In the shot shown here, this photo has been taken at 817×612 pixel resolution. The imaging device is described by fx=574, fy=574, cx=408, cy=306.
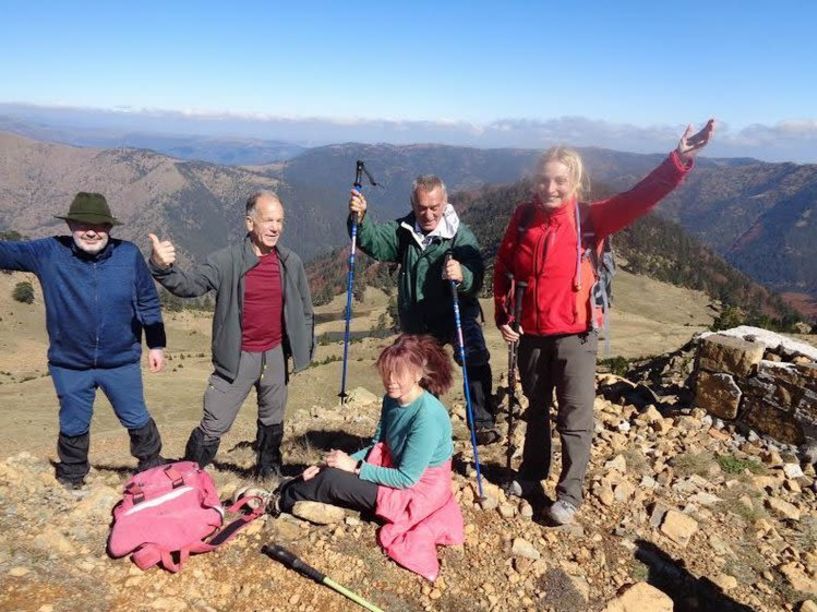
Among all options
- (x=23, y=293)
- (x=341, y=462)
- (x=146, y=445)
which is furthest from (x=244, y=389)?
(x=23, y=293)

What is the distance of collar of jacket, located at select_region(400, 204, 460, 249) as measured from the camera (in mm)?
5336

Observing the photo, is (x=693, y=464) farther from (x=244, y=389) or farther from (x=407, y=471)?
(x=244, y=389)

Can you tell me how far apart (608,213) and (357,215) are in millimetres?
2399

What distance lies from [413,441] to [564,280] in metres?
1.71

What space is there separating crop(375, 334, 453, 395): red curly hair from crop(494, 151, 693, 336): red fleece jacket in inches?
30.6

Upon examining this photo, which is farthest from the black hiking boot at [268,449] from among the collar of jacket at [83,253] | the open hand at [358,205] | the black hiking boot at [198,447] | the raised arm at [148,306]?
the open hand at [358,205]

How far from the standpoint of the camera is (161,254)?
4344 millimetres

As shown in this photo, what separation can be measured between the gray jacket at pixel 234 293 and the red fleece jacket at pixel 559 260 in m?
2.04

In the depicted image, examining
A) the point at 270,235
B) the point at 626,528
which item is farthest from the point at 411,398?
the point at 626,528

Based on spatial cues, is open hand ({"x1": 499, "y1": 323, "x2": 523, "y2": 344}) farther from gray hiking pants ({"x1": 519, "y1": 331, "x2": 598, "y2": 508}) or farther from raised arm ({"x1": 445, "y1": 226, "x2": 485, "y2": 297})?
raised arm ({"x1": 445, "y1": 226, "x2": 485, "y2": 297})

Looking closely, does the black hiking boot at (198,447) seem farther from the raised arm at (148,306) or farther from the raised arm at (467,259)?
the raised arm at (467,259)

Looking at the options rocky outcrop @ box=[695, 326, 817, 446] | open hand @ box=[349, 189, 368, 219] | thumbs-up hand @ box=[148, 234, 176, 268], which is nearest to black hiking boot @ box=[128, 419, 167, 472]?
thumbs-up hand @ box=[148, 234, 176, 268]

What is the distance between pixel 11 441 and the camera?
20.8 meters

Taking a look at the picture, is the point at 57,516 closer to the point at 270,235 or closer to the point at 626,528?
the point at 270,235
